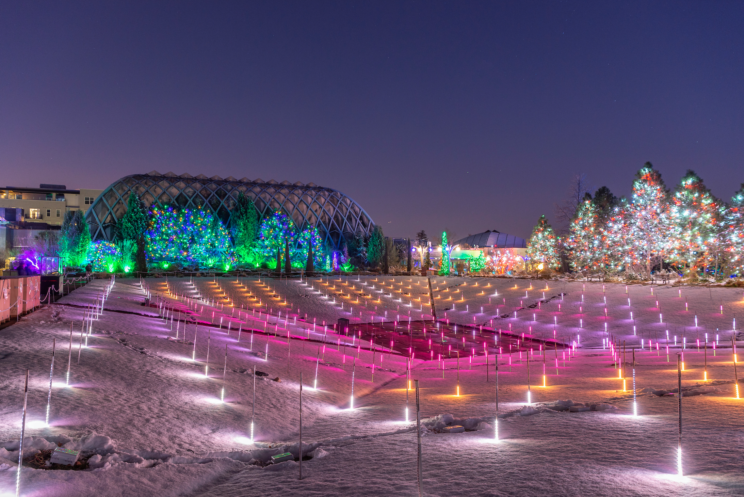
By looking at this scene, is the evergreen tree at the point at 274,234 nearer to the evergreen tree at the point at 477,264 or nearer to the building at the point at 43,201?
the evergreen tree at the point at 477,264

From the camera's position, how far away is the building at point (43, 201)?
264 ft

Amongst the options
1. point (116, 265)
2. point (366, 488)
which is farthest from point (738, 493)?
point (116, 265)

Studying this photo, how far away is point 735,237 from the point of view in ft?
101

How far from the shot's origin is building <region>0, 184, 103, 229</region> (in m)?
80.5

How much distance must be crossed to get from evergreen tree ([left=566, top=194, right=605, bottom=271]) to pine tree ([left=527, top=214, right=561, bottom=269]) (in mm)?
5806

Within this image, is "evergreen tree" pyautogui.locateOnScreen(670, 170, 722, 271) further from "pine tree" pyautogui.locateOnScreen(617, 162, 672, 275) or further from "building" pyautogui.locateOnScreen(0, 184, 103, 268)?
"building" pyautogui.locateOnScreen(0, 184, 103, 268)

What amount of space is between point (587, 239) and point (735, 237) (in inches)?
575

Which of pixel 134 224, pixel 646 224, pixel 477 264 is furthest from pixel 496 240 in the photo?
pixel 134 224

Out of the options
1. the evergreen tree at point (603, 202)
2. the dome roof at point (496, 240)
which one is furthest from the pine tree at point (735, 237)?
the dome roof at point (496, 240)

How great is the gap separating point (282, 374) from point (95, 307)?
10013 mm

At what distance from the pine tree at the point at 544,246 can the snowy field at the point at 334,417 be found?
32758 mm

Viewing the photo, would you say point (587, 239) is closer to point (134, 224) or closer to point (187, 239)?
point (187, 239)

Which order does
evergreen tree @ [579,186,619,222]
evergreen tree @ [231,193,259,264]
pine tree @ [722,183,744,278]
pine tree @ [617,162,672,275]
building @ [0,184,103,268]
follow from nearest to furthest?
pine tree @ [722,183,744,278] → pine tree @ [617,162,672,275] → evergreen tree @ [579,186,619,222] → evergreen tree @ [231,193,259,264] → building @ [0,184,103,268]

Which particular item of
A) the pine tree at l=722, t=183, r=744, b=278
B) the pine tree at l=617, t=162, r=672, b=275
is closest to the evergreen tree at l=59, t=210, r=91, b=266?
the pine tree at l=617, t=162, r=672, b=275
